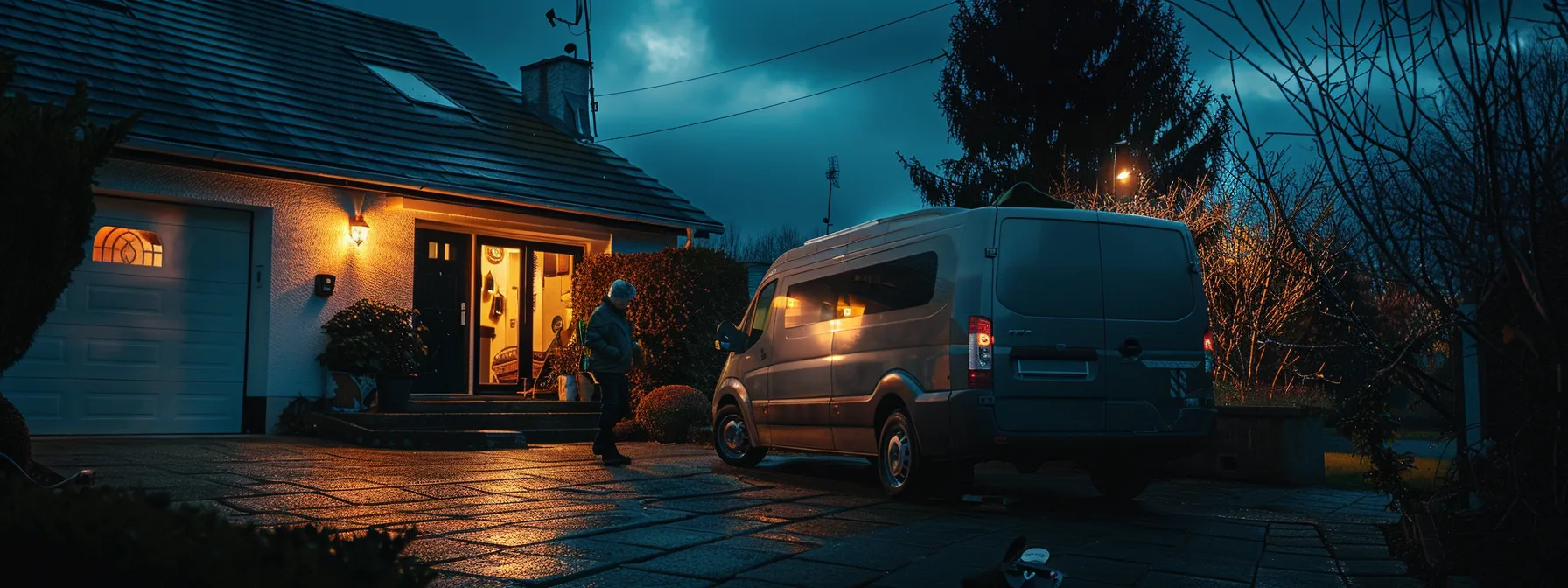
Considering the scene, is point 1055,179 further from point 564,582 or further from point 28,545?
point 28,545

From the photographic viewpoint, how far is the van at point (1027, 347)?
24.2 feet

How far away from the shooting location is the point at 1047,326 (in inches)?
294

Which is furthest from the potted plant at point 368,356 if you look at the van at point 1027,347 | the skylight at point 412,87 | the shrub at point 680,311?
the van at point 1027,347

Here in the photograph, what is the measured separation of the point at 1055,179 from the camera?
2356 cm

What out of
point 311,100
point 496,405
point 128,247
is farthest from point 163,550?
point 311,100

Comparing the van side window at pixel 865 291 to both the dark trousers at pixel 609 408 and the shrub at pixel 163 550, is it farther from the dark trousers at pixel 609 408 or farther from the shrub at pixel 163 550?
the shrub at pixel 163 550

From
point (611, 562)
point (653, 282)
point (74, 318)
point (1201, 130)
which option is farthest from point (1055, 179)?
point (611, 562)

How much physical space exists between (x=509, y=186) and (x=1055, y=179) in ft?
40.8

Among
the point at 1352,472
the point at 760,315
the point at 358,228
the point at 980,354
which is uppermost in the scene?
the point at 358,228

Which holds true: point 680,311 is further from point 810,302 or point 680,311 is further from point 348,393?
point 810,302

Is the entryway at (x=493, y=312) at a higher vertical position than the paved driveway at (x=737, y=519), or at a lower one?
higher

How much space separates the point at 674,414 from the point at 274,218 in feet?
16.0

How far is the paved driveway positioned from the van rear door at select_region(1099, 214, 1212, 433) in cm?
71

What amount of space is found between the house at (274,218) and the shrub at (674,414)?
326 centimetres
